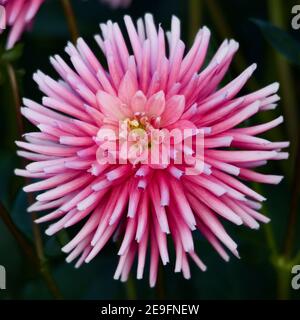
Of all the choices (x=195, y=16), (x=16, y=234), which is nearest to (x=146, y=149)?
(x=16, y=234)

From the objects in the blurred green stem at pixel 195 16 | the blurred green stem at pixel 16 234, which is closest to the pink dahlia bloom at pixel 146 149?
the blurred green stem at pixel 16 234

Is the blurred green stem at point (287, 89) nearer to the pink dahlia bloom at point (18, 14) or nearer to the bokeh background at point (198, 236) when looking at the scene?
the bokeh background at point (198, 236)

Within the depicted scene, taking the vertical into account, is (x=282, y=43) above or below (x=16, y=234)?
above

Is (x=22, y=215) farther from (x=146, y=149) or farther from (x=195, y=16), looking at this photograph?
(x=195, y=16)

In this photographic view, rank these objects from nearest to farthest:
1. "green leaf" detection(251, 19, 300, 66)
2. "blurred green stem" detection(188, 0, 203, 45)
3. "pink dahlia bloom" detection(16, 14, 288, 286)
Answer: "pink dahlia bloom" detection(16, 14, 288, 286) < "green leaf" detection(251, 19, 300, 66) < "blurred green stem" detection(188, 0, 203, 45)

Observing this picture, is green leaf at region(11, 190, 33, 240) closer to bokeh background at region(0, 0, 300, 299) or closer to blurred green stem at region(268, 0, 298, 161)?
bokeh background at region(0, 0, 300, 299)

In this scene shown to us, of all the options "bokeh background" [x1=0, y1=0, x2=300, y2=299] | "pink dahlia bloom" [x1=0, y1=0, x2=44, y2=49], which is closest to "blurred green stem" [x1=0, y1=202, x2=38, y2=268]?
"bokeh background" [x1=0, y1=0, x2=300, y2=299]
